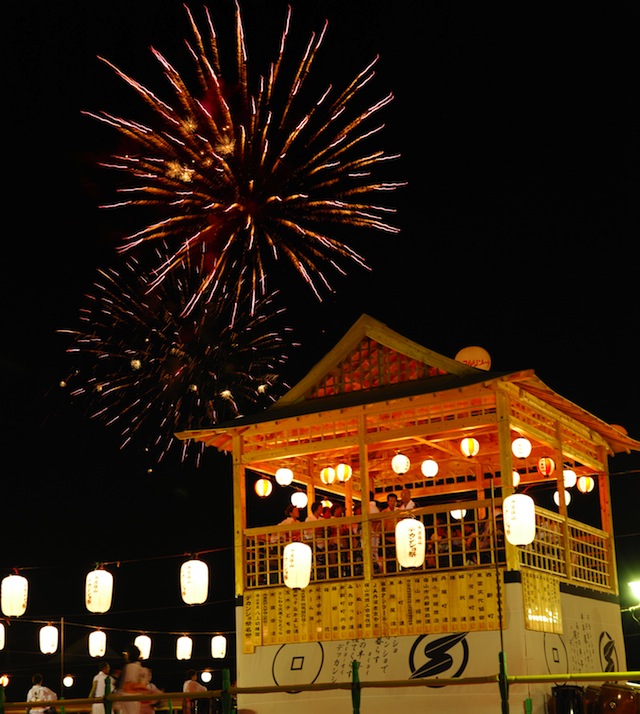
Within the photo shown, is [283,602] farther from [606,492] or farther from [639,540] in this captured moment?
[639,540]

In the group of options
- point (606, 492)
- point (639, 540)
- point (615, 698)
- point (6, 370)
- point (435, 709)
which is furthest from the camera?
point (6, 370)

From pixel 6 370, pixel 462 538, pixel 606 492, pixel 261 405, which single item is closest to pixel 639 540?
pixel 606 492

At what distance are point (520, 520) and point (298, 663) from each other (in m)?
3.70

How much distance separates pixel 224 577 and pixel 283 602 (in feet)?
41.6

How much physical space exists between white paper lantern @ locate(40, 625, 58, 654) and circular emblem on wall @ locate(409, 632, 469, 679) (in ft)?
31.8

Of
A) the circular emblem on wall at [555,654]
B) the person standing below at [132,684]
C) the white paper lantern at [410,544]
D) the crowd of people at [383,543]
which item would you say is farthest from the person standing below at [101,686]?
the circular emblem on wall at [555,654]

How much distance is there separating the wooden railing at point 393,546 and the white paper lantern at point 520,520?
0.70 feet

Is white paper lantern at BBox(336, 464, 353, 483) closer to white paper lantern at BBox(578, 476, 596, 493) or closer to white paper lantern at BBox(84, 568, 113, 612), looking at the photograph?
white paper lantern at BBox(578, 476, 596, 493)

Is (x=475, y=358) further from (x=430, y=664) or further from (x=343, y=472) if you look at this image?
(x=430, y=664)

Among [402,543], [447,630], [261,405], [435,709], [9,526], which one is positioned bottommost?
[435,709]

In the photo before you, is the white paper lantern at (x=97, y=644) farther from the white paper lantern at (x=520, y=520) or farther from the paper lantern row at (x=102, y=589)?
the white paper lantern at (x=520, y=520)

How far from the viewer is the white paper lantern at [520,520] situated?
39.9 feet

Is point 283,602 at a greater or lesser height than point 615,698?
greater

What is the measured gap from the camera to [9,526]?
82.8ft
